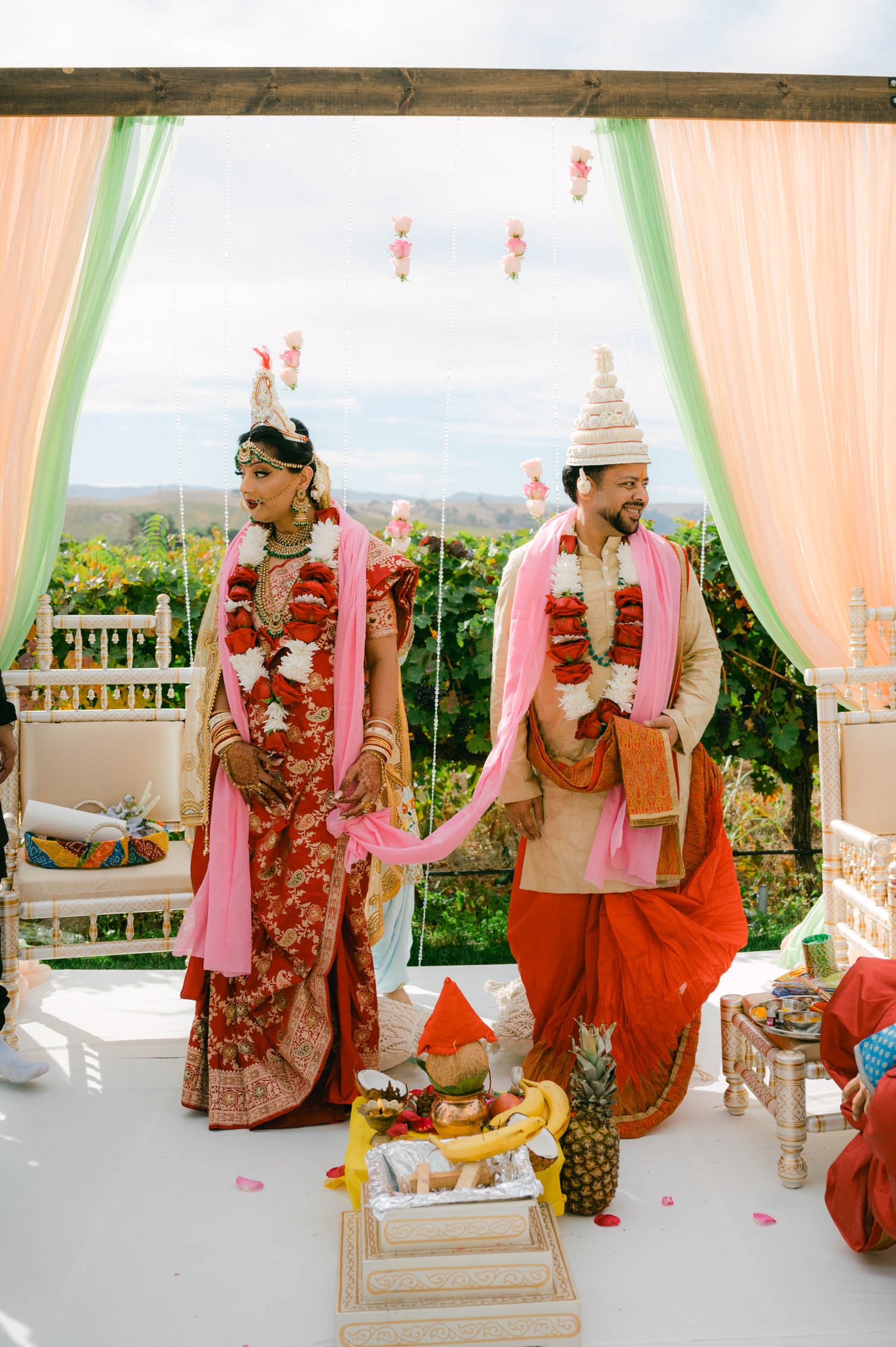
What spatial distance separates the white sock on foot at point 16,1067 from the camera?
11.1 ft

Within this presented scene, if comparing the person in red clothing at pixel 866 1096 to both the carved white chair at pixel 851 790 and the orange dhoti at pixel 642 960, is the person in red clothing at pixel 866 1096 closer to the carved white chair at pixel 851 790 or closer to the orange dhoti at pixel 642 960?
the orange dhoti at pixel 642 960

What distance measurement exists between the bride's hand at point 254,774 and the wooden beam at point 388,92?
2.13 metres

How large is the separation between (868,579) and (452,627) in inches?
63.9

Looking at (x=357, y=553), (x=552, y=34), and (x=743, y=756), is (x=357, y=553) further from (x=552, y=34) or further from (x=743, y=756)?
(x=743, y=756)

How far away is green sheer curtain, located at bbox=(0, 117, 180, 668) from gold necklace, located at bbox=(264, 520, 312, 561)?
1132mm

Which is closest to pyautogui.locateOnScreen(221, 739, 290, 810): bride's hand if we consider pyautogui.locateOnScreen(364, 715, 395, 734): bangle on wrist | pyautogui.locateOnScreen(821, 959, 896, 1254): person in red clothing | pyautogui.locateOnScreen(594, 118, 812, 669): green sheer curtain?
pyautogui.locateOnScreen(364, 715, 395, 734): bangle on wrist

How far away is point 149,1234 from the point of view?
2.64 meters

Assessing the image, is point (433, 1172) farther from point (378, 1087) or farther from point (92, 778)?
point (92, 778)

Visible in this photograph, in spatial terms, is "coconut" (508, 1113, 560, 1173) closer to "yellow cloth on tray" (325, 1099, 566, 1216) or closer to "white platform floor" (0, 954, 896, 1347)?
"yellow cloth on tray" (325, 1099, 566, 1216)

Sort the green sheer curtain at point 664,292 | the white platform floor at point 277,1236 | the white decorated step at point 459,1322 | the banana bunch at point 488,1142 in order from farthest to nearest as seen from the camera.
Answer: the green sheer curtain at point 664,292 < the banana bunch at point 488,1142 < the white platform floor at point 277,1236 < the white decorated step at point 459,1322

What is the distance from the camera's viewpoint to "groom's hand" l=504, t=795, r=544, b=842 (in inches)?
131

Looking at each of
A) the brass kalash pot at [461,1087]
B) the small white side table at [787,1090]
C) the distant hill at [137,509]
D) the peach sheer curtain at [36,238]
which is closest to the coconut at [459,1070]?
the brass kalash pot at [461,1087]

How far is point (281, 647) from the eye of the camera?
3250 mm

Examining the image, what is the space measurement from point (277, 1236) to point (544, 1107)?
65 cm
